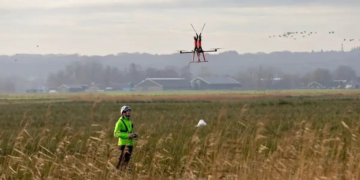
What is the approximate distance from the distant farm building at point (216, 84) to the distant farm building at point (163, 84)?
108 inches

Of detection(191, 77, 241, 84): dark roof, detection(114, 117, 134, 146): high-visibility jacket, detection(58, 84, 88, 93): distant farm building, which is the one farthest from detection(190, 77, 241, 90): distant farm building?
detection(114, 117, 134, 146): high-visibility jacket

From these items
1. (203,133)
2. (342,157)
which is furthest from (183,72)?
(342,157)

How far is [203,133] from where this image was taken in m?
23.8

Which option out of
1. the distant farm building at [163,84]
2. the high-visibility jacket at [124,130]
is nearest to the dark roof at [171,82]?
the distant farm building at [163,84]

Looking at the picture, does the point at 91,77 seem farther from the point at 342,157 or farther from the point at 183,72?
the point at 342,157

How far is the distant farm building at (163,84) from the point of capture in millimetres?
151125

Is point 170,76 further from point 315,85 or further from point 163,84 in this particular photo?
point 315,85

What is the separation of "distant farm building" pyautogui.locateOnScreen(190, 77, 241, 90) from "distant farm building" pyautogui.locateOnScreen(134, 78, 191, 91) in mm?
2755

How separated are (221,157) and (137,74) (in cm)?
16201

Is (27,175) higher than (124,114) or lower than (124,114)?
lower

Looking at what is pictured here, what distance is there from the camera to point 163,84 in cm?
15188

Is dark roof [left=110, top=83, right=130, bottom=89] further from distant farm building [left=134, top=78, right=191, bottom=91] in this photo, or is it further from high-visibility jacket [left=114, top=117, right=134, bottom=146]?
high-visibility jacket [left=114, top=117, right=134, bottom=146]

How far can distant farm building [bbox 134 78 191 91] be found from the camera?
151125 millimetres

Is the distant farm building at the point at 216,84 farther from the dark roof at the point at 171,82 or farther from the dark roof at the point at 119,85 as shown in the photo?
the dark roof at the point at 119,85
